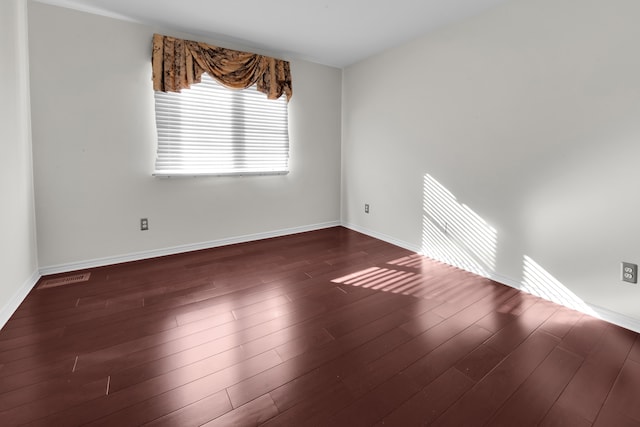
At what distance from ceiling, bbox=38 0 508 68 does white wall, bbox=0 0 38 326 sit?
2.02 feet

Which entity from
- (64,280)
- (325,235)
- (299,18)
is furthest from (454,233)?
(64,280)

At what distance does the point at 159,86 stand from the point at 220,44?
938 millimetres

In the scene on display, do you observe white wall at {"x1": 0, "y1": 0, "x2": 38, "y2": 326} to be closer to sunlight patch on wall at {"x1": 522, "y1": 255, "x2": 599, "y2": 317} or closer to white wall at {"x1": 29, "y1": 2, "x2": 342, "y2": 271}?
white wall at {"x1": 29, "y1": 2, "x2": 342, "y2": 271}

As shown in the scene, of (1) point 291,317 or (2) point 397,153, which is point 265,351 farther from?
(2) point 397,153

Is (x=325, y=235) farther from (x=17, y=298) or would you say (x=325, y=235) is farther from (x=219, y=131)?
(x=17, y=298)

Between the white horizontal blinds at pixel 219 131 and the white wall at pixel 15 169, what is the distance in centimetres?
103

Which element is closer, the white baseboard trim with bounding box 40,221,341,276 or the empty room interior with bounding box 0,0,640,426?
the empty room interior with bounding box 0,0,640,426

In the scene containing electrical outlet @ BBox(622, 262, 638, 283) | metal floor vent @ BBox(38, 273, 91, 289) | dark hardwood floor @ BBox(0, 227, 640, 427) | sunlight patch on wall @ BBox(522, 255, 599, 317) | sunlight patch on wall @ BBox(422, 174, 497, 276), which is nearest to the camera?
dark hardwood floor @ BBox(0, 227, 640, 427)

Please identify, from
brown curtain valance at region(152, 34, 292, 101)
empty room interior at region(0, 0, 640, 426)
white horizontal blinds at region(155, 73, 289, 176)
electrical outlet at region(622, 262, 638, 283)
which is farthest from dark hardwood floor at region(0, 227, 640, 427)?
brown curtain valance at region(152, 34, 292, 101)

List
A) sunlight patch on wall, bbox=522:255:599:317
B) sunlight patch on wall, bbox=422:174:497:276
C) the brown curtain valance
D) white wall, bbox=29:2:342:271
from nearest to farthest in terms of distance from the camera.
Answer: sunlight patch on wall, bbox=522:255:599:317, white wall, bbox=29:2:342:271, sunlight patch on wall, bbox=422:174:497:276, the brown curtain valance

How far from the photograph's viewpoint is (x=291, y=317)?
7.07ft

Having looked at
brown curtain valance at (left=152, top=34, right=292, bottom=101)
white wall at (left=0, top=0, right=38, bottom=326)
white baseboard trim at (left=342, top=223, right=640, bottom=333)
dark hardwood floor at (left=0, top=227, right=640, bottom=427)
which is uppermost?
brown curtain valance at (left=152, top=34, right=292, bottom=101)

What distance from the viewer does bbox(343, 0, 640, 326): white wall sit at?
2.04 meters

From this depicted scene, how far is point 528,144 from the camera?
2.49m
